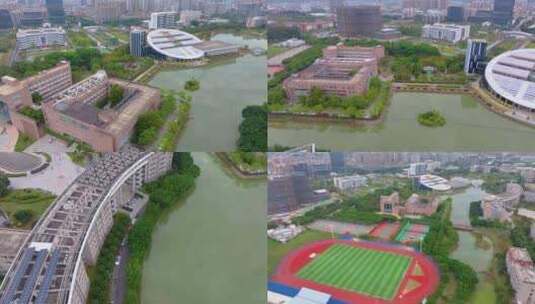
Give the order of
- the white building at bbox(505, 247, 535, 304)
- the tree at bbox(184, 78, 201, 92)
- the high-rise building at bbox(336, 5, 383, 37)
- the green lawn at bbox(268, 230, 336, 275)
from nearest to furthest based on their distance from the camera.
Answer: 1. the white building at bbox(505, 247, 535, 304)
2. the green lawn at bbox(268, 230, 336, 275)
3. the tree at bbox(184, 78, 201, 92)
4. the high-rise building at bbox(336, 5, 383, 37)

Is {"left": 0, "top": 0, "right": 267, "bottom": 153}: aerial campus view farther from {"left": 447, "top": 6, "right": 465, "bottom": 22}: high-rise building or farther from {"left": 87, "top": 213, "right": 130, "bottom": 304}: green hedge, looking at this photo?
{"left": 447, "top": 6, "right": 465, "bottom": 22}: high-rise building

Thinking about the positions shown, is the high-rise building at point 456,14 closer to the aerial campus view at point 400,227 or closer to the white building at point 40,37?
the aerial campus view at point 400,227

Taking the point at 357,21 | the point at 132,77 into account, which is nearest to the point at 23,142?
the point at 132,77

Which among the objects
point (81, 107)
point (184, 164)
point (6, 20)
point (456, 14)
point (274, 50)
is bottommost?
point (184, 164)

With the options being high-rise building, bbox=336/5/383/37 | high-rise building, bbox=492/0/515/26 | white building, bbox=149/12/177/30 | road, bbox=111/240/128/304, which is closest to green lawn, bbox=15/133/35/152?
road, bbox=111/240/128/304

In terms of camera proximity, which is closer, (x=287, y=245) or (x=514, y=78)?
(x=287, y=245)

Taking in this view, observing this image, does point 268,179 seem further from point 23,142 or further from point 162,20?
point 162,20

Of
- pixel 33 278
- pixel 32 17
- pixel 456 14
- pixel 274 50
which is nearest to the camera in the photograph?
pixel 33 278

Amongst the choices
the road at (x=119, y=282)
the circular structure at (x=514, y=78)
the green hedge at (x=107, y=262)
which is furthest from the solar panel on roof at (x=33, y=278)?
the circular structure at (x=514, y=78)
